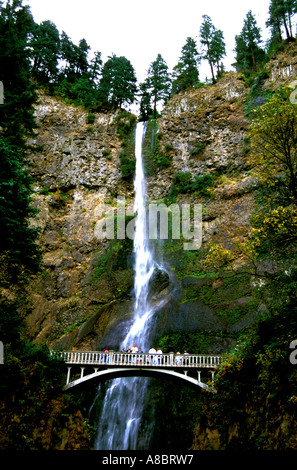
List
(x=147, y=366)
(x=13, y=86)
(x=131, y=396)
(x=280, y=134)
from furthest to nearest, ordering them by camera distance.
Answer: (x=131, y=396)
(x=147, y=366)
(x=13, y=86)
(x=280, y=134)

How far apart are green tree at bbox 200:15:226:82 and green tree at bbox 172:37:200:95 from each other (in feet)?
5.75

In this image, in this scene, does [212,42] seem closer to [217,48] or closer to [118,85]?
[217,48]

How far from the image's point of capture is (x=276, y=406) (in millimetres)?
10469

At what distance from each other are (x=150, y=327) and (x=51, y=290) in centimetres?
1089

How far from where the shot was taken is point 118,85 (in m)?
43.9

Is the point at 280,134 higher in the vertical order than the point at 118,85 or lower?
lower

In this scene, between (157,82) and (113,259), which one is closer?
A: (113,259)

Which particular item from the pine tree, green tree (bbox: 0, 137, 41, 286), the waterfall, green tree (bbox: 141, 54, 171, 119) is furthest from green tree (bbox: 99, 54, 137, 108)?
green tree (bbox: 0, 137, 41, 286)

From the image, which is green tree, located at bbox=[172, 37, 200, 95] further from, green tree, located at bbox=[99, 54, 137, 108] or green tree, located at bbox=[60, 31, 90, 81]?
green tree, located at bbox=[60, 31, 90, 81]

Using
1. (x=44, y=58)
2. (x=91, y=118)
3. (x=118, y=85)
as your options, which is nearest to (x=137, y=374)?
(x=91, y=118)

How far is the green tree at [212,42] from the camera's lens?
41469 mm

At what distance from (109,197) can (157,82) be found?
737 inches

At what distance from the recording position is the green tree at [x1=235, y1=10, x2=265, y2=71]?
43156 millimetres
